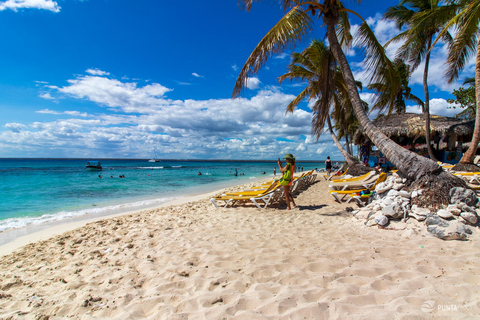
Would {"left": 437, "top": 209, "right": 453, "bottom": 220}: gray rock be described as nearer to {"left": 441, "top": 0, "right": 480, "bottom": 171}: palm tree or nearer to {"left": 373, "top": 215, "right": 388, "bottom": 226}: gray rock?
{"left": 373, "top": 215, "right": 388, "bottom": 226}: gray rock

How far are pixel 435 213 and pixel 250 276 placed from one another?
10.7 ft

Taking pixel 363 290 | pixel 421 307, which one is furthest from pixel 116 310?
pixel 421 307

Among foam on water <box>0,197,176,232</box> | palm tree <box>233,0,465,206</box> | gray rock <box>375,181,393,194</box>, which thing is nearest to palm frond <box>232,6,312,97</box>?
palm tree <box>233,0,465,206</box>

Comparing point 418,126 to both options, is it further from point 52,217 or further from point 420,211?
point 52,217

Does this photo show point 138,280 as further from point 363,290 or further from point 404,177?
point 404,177

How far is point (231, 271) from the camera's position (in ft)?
8.50

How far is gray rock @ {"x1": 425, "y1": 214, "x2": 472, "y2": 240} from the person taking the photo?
319cm

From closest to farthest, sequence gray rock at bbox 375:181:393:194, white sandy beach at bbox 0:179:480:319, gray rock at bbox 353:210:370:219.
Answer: white sandy beach at bbox 0:179:480:319 < gray rock at bbox 353:210:370:219 < gray rock at bbox 375:181:393:194

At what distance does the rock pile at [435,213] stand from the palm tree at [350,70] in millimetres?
188

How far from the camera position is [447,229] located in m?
3.29

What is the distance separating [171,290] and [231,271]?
67 cm

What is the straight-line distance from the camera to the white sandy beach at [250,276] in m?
1.93

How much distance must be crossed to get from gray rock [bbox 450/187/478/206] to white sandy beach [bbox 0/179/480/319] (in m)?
0.84
